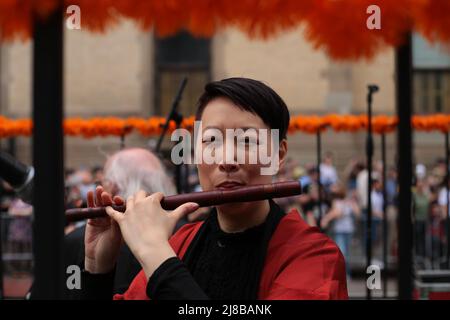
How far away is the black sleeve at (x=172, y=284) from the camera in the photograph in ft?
4.16

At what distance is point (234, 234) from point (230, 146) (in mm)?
228

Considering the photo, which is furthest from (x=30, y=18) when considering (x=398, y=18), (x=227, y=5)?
(x=398, y=18)

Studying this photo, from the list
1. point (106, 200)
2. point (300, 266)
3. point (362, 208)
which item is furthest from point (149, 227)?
point (362, 208)

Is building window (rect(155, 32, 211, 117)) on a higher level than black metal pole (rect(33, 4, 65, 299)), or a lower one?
higher

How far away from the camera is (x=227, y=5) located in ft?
3.52

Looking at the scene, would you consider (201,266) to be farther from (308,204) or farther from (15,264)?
(15,264)

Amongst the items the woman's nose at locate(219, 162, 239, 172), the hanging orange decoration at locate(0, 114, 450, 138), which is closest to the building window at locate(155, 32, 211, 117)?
the hanging orange decoration at locate(0, 114, 450, 138)

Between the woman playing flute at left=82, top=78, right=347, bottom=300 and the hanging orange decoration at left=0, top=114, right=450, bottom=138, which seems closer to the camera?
the woman playing flute at left=82, top=78, right=347, bottom=300

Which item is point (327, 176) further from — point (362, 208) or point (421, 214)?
point (421, 214)

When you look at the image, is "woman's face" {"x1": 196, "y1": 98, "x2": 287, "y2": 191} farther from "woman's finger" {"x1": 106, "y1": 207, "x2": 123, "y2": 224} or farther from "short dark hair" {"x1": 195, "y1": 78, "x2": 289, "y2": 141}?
"woman's finger" {"x1": 106, "y1": 207, "x2": 123, "y2": 224}

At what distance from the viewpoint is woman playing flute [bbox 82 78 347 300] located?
1.32 m

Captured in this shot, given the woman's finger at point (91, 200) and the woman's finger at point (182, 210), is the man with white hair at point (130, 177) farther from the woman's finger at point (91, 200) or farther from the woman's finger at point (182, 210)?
the woman's finger at point (182, 210)

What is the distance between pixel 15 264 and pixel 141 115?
904 cm

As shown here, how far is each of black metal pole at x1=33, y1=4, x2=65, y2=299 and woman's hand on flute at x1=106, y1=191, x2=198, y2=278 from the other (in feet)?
1.03
